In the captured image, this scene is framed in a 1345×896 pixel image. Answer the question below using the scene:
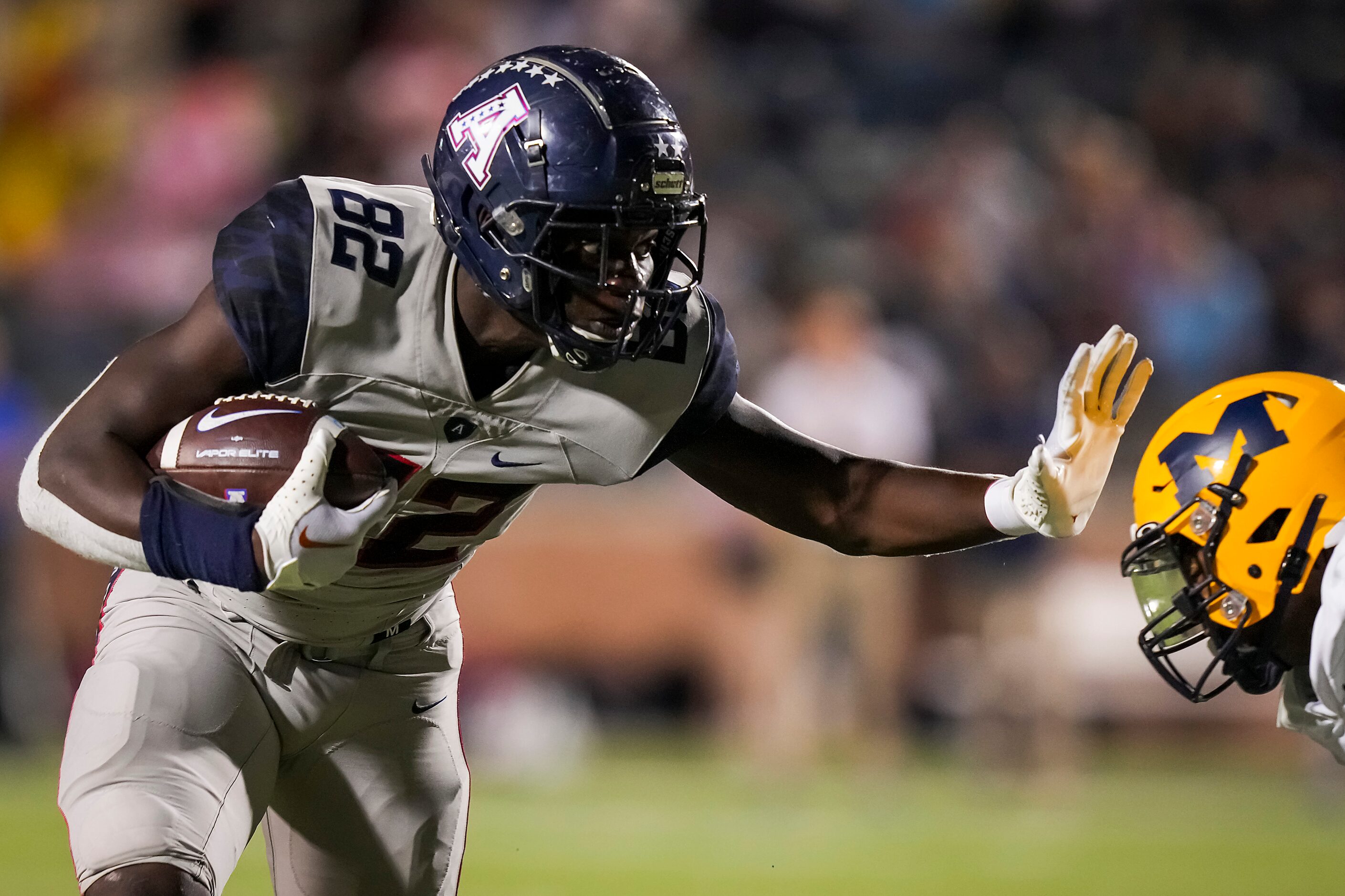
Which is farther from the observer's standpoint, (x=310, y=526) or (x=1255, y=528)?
(x=1255, y=528)

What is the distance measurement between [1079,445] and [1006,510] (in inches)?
6.9

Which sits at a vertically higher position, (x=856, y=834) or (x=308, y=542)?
(x=308, y=542)

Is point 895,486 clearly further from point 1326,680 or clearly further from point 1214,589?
point 1326,680

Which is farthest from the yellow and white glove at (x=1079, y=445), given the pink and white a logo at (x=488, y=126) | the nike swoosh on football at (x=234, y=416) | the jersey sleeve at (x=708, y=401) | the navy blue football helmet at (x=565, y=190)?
the nike swoosh on football at (x=234, y=416)

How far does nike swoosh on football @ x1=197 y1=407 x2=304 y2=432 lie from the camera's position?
254 cm

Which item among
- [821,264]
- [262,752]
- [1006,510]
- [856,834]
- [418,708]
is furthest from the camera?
[821,264]

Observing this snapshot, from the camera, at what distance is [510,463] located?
9.40ft

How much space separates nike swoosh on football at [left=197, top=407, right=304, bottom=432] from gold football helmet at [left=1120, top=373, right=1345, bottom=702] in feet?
4.65

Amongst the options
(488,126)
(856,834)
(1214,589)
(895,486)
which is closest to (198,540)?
(488,126)

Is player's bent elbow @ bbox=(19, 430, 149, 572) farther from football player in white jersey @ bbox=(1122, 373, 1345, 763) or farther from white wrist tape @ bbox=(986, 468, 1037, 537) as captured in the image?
football player in white jersey @ bbox=(1122, 373, 1345, 763)

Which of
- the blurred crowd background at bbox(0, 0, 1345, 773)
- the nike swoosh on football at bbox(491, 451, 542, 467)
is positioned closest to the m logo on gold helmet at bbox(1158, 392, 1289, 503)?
the nike swoosh on football at bbox(491, 451, 542, 467)

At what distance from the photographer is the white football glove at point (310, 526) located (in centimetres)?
233

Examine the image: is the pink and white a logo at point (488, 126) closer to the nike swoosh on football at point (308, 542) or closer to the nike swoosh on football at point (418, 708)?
the nike swoosh on football at point (308, 542)

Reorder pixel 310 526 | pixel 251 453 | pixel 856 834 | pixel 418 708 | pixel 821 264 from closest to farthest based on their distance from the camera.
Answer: pixel 310 526 < pixel 251 453 < pixel 418 708 < pixel 856 834 < pixel 821 264
